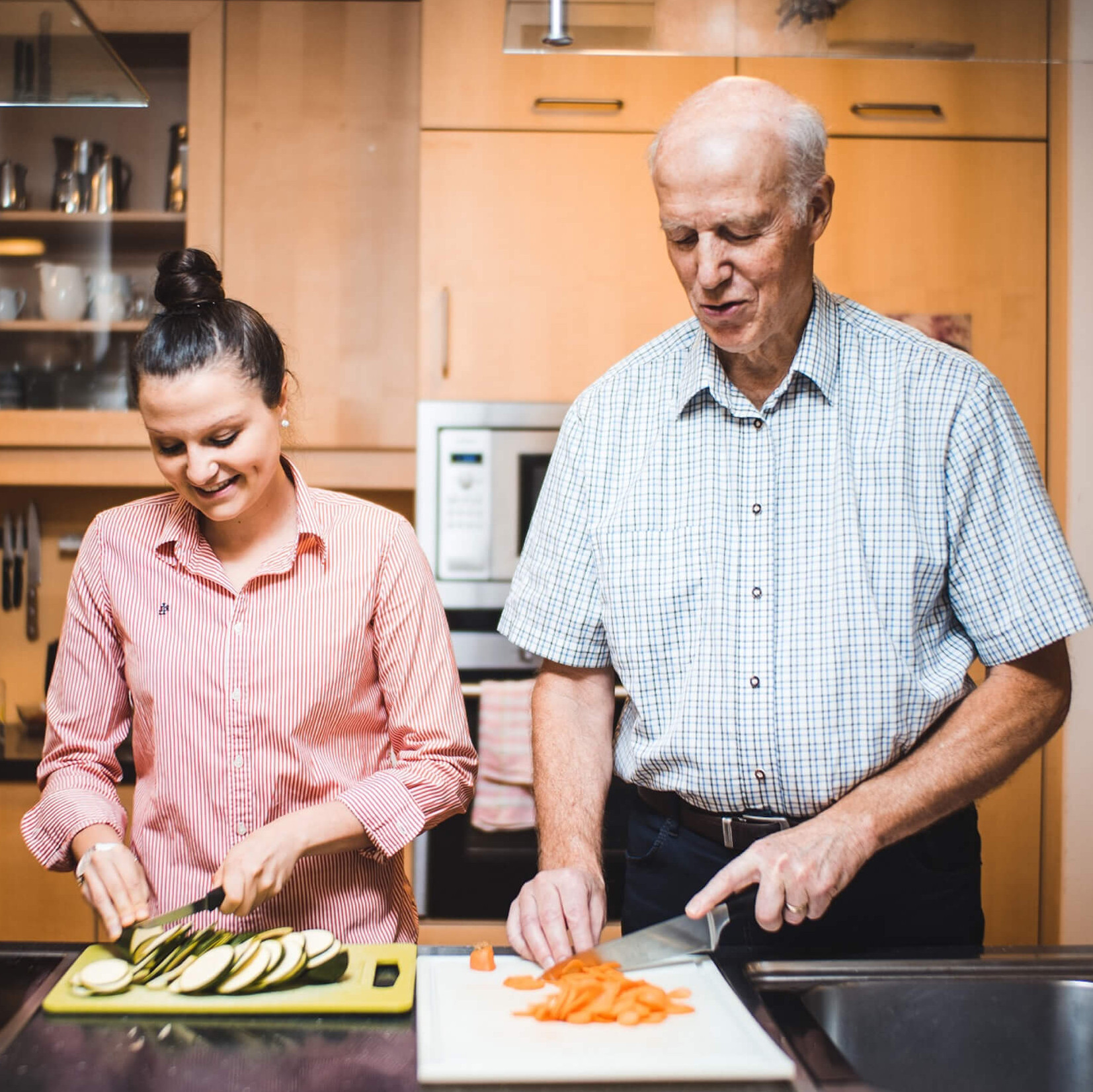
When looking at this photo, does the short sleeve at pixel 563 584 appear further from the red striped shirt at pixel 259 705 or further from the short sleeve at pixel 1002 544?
the short sleeve at pixel 1002 544

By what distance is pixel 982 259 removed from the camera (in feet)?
7.83

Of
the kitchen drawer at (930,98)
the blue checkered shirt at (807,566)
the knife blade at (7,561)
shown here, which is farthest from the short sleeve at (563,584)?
the knife blade at (7,561)

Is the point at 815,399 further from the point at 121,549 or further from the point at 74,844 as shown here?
the point at 74,844

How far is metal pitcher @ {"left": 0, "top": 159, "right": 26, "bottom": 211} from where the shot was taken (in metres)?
2.58

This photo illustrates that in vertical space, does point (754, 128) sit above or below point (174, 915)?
above

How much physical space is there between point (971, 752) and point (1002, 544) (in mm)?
212

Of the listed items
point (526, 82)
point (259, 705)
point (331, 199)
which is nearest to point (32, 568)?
point (331, 199)

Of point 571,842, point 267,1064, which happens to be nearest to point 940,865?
Answer: point 571,842

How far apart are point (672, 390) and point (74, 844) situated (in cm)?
80

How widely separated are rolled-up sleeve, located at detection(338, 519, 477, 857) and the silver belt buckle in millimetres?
269

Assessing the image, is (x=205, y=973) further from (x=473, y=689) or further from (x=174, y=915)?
(x=473, y=689)

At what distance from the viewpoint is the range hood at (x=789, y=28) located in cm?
115

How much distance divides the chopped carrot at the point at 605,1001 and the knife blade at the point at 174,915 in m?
0.30

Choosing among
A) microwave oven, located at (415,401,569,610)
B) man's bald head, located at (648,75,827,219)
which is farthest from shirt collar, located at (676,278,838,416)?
microwave oven, located at (415,401,569,610)
